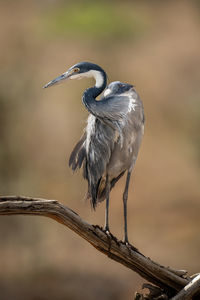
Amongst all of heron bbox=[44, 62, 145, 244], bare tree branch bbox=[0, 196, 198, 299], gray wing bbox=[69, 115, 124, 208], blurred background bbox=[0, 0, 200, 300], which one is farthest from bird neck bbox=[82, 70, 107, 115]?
bare tree branch bbox=[0, 196, 198, 299]

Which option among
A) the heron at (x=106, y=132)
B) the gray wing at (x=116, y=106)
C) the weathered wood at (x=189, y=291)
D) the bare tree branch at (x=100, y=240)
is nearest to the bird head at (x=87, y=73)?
the heron at (x=106, y=132)

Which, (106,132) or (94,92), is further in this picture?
(106,132)

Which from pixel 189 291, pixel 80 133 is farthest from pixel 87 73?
pixel 80 133

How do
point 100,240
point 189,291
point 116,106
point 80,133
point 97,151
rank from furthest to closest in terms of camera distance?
point 80,133 < point 97,151 < point 116,106 < point 189,291 < point 100,240

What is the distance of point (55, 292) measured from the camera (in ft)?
33.5

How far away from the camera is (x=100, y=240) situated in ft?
14.6

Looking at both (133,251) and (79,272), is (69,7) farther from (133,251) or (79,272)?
(133,251)

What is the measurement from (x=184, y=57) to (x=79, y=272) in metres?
8.02

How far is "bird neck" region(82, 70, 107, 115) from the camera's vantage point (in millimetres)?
5129

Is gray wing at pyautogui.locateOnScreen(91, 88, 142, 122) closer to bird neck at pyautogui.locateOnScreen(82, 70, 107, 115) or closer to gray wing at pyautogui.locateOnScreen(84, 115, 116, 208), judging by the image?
bird neck at pyautogui.locateOnScreen(82, 70, 107, 115)

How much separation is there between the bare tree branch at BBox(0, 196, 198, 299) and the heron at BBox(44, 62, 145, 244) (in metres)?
0.60

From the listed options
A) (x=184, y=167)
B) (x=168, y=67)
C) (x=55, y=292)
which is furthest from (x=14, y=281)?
(x=168, y=67)

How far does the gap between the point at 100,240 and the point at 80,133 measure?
8968 millimetres

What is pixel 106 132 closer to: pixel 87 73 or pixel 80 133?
pixel 87 73
